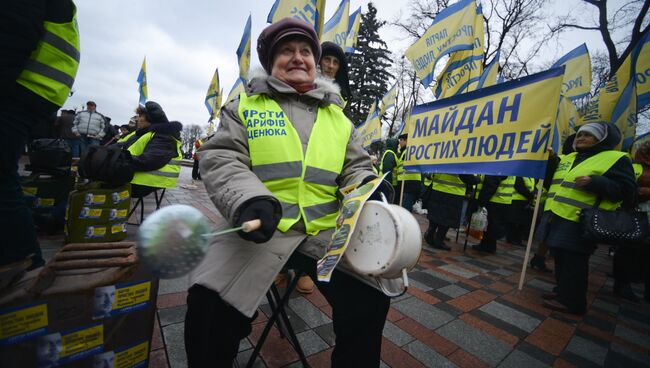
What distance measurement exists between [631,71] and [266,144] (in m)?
7.07

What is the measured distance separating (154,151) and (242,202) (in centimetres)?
291

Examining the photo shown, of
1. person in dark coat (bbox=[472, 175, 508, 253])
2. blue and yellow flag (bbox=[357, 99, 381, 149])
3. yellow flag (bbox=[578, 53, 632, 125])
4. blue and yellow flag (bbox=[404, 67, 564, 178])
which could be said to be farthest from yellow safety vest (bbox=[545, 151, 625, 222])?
blue and yellow flag (bbox=[357, 99, 381, 149])

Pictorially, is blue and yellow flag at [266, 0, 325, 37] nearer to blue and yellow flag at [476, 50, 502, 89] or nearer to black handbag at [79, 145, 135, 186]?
black handbag at [79, 145, 135, 186]

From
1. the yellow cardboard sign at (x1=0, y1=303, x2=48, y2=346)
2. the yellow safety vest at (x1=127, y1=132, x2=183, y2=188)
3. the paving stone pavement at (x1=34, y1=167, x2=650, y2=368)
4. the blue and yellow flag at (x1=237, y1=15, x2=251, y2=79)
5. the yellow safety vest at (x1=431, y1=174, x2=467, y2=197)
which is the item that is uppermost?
the blue and yellow flag at (x1=237, y1=15, x2=251, y2=79)

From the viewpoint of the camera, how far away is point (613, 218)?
2.55 meters

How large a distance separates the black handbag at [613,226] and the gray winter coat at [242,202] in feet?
8.40

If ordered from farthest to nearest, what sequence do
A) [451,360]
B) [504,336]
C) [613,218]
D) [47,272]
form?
1. [613,218]
2. [504,336]
3. [451,360]
4. [47,272]

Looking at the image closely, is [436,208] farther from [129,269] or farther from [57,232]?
[57,232]

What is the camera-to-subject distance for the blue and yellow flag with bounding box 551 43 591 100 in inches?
252

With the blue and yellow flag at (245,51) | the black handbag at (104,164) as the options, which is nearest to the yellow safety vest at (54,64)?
the black handbag at (104,164)

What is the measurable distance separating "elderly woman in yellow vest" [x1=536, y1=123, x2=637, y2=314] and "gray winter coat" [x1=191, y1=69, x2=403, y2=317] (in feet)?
8.77

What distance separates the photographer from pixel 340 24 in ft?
19.1

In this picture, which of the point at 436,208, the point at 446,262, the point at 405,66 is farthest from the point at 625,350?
the point at 405,66

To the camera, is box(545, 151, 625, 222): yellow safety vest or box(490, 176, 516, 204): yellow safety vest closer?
box(545, 151, 625, 222): yellow safety vest
